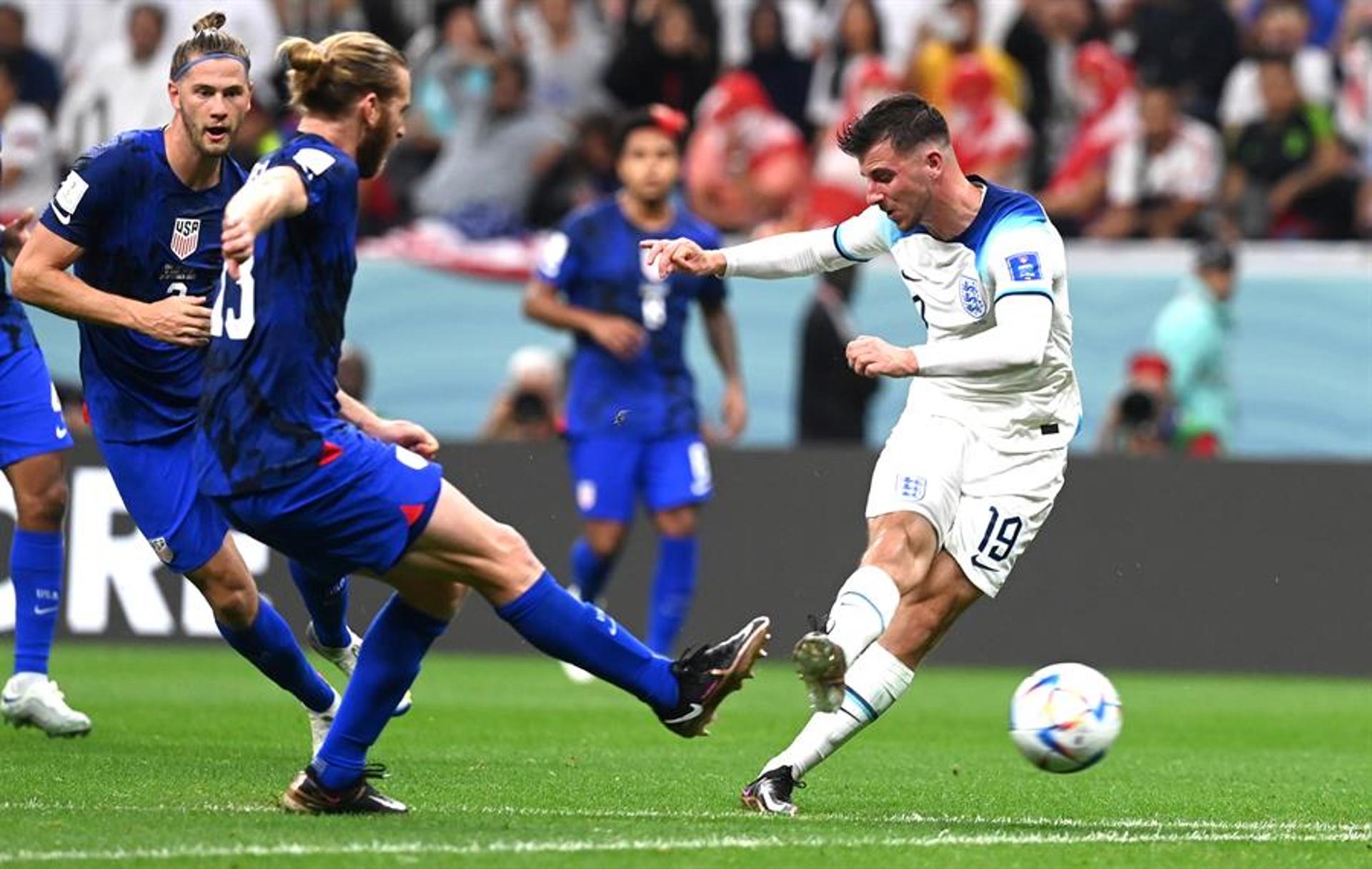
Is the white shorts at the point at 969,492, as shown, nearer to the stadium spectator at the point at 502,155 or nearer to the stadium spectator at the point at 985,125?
the stadium spectator at the point at 985,125

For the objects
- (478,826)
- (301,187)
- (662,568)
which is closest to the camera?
(301,187)

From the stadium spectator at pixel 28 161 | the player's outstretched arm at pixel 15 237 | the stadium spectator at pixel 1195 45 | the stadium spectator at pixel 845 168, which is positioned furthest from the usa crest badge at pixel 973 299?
the stadium spectator at pixel 28 161

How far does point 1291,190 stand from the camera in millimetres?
17234

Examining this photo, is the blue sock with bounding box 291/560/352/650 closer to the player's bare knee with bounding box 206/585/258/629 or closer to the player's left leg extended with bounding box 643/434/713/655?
the player's bare knee with bounding box 206/585/258/629

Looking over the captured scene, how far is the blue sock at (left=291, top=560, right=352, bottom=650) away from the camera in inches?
343

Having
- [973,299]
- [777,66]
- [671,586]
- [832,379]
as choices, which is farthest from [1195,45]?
[973,299]

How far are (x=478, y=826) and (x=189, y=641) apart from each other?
8375mm

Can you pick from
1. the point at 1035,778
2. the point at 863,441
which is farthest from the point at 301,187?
the point at 863,441

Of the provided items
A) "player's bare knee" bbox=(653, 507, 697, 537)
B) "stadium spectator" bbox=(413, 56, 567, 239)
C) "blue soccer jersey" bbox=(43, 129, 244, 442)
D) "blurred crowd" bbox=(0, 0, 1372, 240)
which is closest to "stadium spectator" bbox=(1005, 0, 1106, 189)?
"blurred crowd" bbox=(0, 0, 1372, 240)

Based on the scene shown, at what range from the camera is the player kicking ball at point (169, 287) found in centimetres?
838

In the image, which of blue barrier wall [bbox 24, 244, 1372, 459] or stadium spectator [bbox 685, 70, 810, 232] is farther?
stadium spectator [bbox 685, 70, 810, 232]

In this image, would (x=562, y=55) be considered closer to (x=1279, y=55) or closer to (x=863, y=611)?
(x=1279, y=55)

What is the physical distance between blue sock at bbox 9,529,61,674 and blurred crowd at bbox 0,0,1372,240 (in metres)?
7.94

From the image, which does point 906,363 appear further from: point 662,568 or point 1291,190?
point 1291,190
